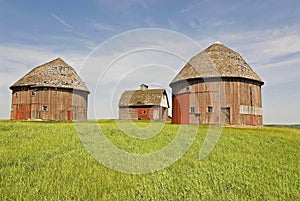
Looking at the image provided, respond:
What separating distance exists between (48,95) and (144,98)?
2153cm

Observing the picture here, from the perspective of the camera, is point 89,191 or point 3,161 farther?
point 3,161

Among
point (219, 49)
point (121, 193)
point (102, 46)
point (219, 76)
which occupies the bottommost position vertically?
point (121, 193)

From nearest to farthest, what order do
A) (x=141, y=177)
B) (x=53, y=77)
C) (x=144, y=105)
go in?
(x=141, y=177)
(x=53, y=77)
(x=144, y=105)

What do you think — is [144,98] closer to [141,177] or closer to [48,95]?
[48,95]

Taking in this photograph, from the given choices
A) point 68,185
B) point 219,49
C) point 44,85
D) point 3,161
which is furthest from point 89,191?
point 44,85

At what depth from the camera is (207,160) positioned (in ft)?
32.8

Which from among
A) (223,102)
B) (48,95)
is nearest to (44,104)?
(48,95)

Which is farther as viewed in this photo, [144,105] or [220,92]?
[144,105]

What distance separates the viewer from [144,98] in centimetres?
5559

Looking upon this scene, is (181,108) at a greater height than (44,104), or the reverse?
(44,104)

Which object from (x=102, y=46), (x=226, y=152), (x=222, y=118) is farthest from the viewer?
(x=222, y=118)

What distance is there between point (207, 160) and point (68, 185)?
5.48 metres

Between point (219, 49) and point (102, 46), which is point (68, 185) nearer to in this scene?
point (102, 46)

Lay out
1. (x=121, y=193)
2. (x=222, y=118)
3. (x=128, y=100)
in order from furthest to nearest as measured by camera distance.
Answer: (x=128, y=100) → (x=222, y=118) → (x=121, y=193)
